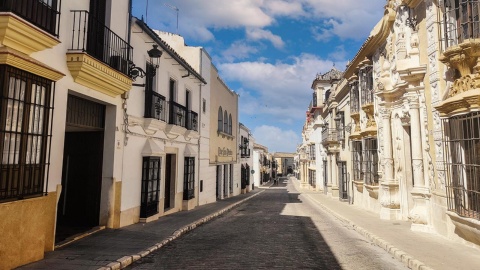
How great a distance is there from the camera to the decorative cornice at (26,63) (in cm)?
516

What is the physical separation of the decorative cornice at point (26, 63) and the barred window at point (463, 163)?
8.73 metres

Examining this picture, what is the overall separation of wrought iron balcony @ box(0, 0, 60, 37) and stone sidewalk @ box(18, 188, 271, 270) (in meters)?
4.31

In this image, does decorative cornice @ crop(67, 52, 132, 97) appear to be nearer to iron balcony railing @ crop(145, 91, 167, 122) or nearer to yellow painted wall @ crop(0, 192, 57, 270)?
iron balcony railing @ crop(145, 91, 167, 122)

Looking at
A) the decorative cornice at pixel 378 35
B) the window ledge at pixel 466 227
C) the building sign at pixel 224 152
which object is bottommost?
the window ledge at pixel 466 227

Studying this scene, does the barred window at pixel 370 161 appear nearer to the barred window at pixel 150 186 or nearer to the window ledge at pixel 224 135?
the barred window at pixel 150 186

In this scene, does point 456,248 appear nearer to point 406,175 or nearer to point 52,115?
point 406,175

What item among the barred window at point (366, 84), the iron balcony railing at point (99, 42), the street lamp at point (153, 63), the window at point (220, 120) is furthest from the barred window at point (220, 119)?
the iron balcony railing at point (99, 42)

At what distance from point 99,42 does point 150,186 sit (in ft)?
17.6

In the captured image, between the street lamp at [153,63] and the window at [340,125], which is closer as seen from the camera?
the street lamp at [153,63]

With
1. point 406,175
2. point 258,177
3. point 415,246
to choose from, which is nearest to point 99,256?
point 415,246

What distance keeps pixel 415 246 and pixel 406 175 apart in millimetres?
4700

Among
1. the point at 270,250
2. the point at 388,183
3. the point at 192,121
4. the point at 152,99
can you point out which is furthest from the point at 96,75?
the point at 388,183

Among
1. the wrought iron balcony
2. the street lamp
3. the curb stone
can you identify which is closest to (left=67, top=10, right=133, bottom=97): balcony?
the street lamp

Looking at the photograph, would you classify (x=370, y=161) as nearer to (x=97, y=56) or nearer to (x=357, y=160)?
(x=357, y=160)
